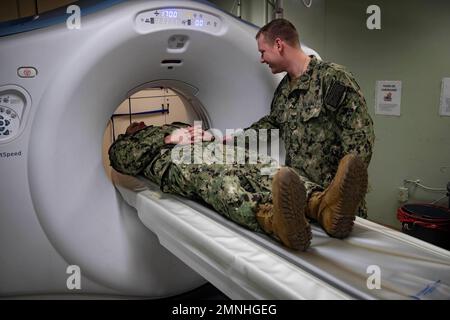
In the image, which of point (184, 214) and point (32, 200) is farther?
point (32, 200)

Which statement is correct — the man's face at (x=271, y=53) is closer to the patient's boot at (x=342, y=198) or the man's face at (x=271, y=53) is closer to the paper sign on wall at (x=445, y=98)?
the patient's boot at (x=342, y=198)

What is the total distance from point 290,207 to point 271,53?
0.82m

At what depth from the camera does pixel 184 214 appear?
3.83 ft

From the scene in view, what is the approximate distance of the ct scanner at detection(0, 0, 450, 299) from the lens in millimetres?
952

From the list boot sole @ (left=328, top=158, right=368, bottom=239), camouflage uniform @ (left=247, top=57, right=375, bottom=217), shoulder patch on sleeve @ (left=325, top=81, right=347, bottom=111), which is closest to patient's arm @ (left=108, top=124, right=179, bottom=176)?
camouflage uniform @ (left=247, top=57, right=375, bottom=217)

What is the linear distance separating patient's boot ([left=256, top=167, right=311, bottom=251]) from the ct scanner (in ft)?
0.12

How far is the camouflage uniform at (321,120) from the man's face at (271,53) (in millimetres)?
110

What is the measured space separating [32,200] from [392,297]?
1124 mm

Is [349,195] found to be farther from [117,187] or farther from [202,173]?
[117,187]

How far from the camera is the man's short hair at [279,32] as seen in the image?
1521 millimetres

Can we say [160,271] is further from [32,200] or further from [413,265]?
[413,265]

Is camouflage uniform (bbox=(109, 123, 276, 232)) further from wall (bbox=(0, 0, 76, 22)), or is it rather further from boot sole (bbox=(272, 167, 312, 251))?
wall (bbox=(0, 0, 76, 22))

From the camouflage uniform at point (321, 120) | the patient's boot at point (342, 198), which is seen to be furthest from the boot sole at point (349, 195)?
the camouflage uniform at point (321, 120)
